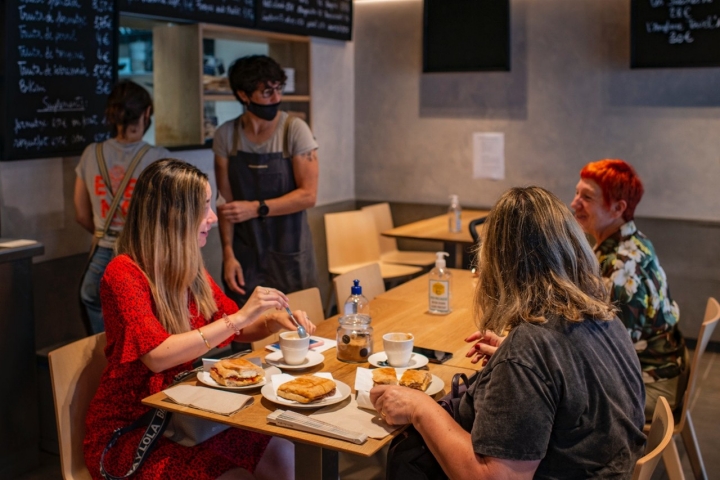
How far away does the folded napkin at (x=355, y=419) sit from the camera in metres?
1.89

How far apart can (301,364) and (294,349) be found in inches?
2.1

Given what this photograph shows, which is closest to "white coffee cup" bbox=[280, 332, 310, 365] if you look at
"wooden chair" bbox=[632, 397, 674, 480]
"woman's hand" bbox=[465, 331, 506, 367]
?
"woman's hand" bbox=[465, 331, 506, 367]

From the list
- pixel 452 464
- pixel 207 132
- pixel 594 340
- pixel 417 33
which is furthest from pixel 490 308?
pixel 417 33

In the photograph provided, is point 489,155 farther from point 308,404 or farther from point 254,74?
point 308,404

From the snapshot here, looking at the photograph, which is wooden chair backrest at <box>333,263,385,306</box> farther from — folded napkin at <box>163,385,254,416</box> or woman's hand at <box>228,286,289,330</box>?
folded napkin at <box>163,385,254,416</box>

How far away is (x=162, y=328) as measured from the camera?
2242mm

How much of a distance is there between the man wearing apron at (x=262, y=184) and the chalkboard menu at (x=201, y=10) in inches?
27.8

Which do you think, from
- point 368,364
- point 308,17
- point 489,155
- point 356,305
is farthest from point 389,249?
point 368,364

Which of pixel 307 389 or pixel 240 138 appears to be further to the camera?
pixel 240 138

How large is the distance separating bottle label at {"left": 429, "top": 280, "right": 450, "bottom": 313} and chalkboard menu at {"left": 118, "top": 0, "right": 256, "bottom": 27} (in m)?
2.18

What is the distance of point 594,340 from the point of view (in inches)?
69.2

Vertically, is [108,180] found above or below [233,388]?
above

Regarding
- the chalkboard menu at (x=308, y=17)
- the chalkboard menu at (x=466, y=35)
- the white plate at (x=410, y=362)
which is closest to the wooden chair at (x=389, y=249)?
the chalkboard menu at (x=466, y=35)

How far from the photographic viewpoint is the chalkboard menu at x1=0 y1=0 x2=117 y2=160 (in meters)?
3.52
